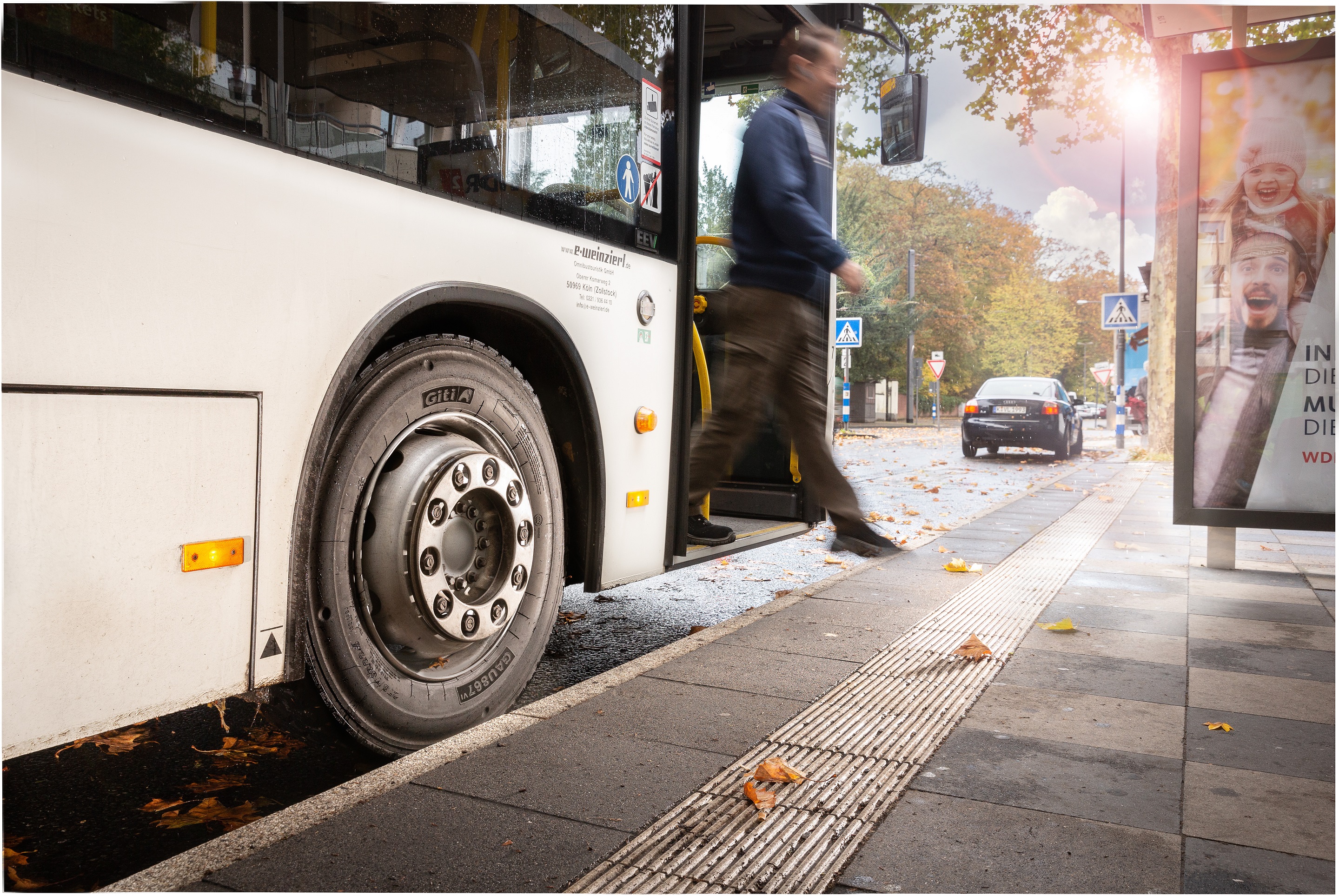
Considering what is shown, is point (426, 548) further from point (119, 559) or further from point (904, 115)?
point (904, 115)

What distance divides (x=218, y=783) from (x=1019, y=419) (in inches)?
758

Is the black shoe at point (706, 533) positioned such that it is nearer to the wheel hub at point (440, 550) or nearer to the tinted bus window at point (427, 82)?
the tinted bus window at point (427, 82)

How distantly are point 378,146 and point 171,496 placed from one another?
1.05 metres

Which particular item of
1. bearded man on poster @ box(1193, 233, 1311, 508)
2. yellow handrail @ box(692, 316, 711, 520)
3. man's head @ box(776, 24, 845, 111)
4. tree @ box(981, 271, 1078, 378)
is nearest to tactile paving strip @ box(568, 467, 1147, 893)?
yellow handrail @ box(692, 316, 711, 520)

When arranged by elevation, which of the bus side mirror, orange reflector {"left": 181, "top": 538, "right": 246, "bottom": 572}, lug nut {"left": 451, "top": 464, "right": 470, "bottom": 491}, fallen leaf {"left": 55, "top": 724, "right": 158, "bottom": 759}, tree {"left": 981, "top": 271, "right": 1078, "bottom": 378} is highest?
tree {"left": 981, "top": 271, "right": 1078, "bottom": 378}

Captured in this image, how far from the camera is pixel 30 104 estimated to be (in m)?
1.74

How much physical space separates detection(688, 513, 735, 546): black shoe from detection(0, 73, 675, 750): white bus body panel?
1.99 m

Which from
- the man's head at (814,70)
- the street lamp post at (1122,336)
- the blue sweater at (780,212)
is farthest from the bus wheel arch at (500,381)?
the street lamp post at (1122,336)

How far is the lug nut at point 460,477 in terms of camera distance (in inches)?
105

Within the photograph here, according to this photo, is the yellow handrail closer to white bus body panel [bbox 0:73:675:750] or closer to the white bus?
the white bus

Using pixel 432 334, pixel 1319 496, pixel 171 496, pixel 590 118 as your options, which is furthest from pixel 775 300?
pixel 1319 496

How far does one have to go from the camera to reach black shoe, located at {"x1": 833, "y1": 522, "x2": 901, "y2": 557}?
4.78 meters

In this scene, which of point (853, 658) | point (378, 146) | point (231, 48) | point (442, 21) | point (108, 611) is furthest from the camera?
point (853, 658)

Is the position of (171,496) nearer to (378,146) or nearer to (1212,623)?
(378,146)
